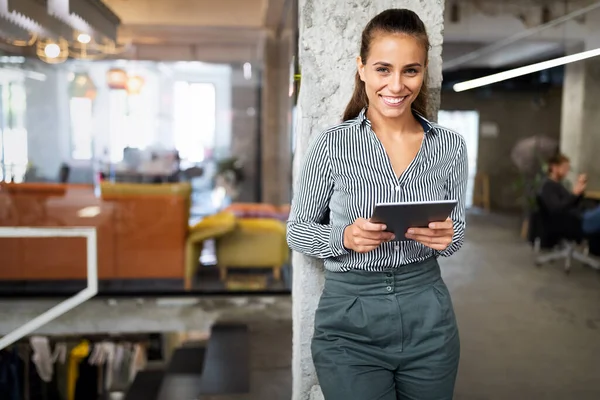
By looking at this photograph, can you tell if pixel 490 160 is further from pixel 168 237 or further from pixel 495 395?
pixel 168 237

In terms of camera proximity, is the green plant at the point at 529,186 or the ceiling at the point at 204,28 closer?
the green plant at the point at 529,186

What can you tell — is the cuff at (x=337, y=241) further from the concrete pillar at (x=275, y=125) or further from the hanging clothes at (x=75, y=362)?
the concrete pillar at (x=275, y=125)

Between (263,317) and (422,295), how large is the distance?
114 inches

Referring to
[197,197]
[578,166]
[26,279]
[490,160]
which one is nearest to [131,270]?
[26,279]

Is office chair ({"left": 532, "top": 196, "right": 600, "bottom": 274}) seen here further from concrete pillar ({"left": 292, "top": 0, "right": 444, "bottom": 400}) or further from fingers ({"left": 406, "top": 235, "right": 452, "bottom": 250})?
fingers ({"left": 406, "top": 235, "right": 452, "bottom": 250})

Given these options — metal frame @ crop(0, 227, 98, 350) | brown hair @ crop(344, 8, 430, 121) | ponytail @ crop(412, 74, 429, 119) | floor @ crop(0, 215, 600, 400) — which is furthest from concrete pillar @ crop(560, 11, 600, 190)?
metal frame @ crop(0, 227, 98, 350)

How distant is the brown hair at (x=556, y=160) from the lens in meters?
2.53

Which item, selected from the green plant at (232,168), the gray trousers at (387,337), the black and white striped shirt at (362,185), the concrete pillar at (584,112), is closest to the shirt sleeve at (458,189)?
the black and white striped shirt at (362,185)

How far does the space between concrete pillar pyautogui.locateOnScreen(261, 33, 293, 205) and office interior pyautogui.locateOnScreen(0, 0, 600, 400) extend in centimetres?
3

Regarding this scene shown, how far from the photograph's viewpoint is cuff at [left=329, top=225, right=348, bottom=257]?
1.22 meters

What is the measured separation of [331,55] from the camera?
1551 millimetres

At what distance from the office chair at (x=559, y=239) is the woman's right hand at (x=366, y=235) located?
1660 millimetres

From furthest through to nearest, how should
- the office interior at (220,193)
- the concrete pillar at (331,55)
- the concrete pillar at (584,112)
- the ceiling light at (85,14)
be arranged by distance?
the ceiling light at (85,14), the office interior at (220,193), the concrete pillar at (584,112), the concrete pillar at (331,55)

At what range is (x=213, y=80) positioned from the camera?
276 inches
